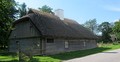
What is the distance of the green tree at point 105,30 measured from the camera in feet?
278

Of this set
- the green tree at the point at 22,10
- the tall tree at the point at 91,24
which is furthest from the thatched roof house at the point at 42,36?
the tall tree at the point at 91,24

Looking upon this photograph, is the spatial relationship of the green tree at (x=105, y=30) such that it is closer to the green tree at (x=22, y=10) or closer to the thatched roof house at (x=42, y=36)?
the green tree at (x=22, y=10)

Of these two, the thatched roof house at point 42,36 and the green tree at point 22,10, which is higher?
the green tree at point 22,10

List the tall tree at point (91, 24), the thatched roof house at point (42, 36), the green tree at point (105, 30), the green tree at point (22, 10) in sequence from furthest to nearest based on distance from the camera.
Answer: the tall tree at point (91, 24) < the green tree at point (105, 30) < the green tree at point (22, 10) < the thatched roof house at point (42, 36)

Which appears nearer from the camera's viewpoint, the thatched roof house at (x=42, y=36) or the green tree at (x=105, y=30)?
the thatched roof house at (x=42, y=36)

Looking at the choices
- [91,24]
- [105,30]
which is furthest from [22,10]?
[91,24]

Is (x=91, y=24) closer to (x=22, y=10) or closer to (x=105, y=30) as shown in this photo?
(x=105, y=30)

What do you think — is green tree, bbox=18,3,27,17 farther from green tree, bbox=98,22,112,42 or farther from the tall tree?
the tall tree

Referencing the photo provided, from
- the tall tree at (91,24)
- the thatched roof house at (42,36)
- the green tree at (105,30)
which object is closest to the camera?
the thatched roof house at (42,36)

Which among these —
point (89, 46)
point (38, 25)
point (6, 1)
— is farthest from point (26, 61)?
point (89, 46)

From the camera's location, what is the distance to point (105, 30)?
95250 mm

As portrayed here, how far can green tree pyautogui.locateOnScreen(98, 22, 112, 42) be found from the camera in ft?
278

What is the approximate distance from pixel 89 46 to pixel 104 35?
156ft

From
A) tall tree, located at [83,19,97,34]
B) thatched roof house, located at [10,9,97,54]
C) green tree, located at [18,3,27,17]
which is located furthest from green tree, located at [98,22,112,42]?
thatched roof house, located at [10,9,97,54]
